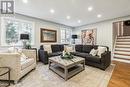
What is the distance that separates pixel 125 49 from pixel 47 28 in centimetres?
489

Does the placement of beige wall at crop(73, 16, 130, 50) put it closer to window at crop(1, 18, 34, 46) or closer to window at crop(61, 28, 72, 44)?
window at crop(61, 28, 72, 44)

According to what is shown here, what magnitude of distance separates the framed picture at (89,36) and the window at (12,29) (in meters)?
3.84

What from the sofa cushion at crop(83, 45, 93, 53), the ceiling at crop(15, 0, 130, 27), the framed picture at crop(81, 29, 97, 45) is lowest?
the sofa cushion at crop(83, 45, 93, 53)

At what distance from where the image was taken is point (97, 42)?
5.96 m

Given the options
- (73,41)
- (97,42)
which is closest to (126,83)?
(97,42)

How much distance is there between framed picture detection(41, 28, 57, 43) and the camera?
5254mm

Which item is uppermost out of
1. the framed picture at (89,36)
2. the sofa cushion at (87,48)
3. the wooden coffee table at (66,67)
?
the framed picture at (89,36)

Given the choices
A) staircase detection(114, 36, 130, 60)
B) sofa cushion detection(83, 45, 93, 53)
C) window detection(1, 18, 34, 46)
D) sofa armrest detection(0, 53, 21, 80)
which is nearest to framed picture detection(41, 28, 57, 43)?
window detection(1, 18, 34, 46)

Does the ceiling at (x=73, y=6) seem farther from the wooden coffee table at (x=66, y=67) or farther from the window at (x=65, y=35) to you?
the window at (x=65, y=35)

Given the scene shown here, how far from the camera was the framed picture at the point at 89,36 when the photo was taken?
6.10m

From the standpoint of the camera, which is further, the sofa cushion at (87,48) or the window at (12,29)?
the sofa cushion at (87,48)

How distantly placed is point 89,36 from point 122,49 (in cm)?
218

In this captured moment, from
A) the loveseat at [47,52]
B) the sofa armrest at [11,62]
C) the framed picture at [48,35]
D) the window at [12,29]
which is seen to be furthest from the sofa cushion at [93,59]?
the window at [12,29]

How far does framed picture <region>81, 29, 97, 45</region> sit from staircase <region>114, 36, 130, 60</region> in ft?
4.82
